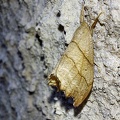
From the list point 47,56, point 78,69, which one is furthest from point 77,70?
point 47,56

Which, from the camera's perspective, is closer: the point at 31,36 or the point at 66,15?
the point at 66,15

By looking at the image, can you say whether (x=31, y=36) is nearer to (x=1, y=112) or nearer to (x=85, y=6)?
(x=85, y=6)

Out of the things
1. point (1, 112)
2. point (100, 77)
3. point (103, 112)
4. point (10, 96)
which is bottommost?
point (1, 112)

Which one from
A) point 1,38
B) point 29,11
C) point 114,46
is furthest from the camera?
point 1,38

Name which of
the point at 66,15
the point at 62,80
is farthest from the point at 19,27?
the point at 62,80

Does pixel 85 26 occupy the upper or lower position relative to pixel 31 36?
upper
